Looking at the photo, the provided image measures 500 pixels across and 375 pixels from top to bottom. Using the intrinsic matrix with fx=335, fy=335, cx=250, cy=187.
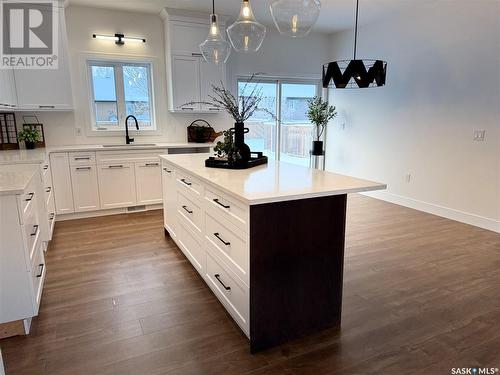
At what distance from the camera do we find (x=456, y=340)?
2014 mm

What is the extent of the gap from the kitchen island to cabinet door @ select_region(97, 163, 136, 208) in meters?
2.54

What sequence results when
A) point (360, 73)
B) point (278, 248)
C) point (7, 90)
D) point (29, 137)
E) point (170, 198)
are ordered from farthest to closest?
point (29, 137), point (7, 90), point (170, 198), point (360, 73), point (278, 248)

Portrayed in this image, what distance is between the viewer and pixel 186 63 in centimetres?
490

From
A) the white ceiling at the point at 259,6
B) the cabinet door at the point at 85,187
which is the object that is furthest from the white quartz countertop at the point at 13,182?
the white ceiling at the point at 259,6

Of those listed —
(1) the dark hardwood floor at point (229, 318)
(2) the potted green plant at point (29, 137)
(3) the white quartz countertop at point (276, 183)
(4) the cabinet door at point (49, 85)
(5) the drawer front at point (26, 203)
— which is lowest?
(1) the dark hardwood floor at point (229, 318)

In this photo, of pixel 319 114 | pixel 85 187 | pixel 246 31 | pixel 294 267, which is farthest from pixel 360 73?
pixel 85 187

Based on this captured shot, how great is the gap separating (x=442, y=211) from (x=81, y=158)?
4.81 metres

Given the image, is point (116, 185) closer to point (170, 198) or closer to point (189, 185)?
point (170, 198)

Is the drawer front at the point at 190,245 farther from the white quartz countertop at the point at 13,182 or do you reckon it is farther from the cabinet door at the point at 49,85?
the cabinet door at the point at 49,85

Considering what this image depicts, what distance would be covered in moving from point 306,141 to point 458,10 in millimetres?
3218

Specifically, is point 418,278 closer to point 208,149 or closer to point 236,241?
point 236,241

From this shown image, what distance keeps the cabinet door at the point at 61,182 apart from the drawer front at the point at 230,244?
270 centimetres

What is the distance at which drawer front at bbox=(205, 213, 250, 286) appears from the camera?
186 centimetres

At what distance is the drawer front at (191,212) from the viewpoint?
2557 mm
